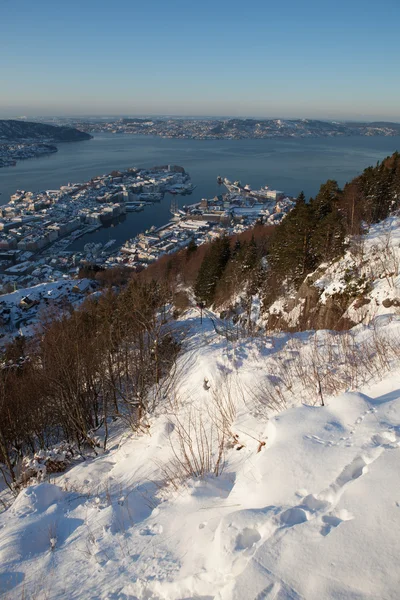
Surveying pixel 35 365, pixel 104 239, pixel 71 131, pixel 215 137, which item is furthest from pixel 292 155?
pixel 35 365

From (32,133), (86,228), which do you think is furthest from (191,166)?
(32,133)

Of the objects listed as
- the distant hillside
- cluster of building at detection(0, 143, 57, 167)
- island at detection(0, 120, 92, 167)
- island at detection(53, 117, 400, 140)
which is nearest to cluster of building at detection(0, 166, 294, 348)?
cluster of building at detection(0, 143, 57, 167)

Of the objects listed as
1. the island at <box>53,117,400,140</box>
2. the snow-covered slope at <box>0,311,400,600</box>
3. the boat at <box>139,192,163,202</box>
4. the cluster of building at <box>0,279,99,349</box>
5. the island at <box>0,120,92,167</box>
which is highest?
the island at <box>53,117,400,140</box>

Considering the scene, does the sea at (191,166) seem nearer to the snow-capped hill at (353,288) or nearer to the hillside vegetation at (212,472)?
the snow-capped hill at (353,288)

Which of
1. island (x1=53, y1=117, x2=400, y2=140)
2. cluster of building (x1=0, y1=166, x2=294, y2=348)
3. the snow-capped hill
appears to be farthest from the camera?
island (x1=53, y1=117, x2=400, y2=140)

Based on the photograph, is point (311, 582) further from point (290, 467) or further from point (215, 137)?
point (215, 137)

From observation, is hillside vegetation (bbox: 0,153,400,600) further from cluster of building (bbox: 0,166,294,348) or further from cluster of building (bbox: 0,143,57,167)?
cluster of building (bbox: 0,143,57,167)

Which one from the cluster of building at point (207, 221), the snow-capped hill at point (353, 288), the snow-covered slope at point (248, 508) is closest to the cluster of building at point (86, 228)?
the cluster of building at point (207, 221)
